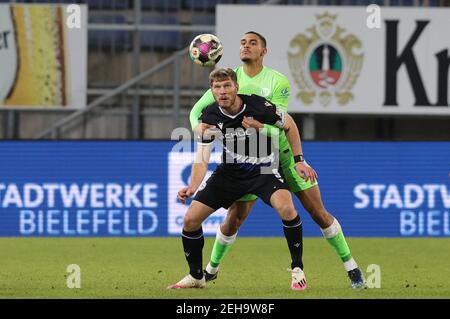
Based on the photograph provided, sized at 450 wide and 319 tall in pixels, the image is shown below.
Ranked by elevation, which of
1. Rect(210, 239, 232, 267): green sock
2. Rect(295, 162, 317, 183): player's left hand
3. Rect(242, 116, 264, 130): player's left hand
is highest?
Rect(242, 116, 264, 130): player's left hand

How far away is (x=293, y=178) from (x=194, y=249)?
3.36 feet

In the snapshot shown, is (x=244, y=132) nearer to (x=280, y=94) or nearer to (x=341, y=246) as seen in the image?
(x=280, y=94)

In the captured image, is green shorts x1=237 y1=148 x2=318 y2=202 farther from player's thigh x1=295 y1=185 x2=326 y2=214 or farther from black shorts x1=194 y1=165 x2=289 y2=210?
black shorts x1=194 y1=165 x2=289 y2=210

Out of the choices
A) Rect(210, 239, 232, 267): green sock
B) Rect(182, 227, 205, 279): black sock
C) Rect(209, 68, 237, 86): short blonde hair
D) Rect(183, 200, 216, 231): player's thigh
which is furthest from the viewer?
Rect(210, 239, 232, 267): green sock

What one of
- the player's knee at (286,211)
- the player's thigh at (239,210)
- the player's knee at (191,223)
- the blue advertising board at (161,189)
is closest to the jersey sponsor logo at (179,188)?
the blue advertising board at (161,189)

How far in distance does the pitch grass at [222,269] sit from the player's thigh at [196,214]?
0.53 m

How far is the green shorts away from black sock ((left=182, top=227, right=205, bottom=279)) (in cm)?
53

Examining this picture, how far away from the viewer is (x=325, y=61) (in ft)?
65.8

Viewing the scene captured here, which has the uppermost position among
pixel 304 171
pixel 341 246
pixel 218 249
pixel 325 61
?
pixel 325 61

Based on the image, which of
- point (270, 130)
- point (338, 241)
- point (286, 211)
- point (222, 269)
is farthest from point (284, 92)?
point (222, 269)

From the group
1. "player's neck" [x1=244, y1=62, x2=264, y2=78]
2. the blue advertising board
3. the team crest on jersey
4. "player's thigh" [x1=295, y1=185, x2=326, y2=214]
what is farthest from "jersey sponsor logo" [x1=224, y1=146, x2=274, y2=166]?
the team crest on jersey

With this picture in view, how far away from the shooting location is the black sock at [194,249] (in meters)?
10.7

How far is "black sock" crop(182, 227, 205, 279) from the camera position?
1073 cm

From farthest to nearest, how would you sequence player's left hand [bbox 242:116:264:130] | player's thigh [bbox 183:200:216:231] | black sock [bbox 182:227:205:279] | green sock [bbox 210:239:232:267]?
1. green sock [bbox 210:239:232:267]
2. black sock [bbox 182:227:205:279]
3. player's thigh [bbox 183:200:216:231]
4. player's left hand [bbox 242:116:264:130]
